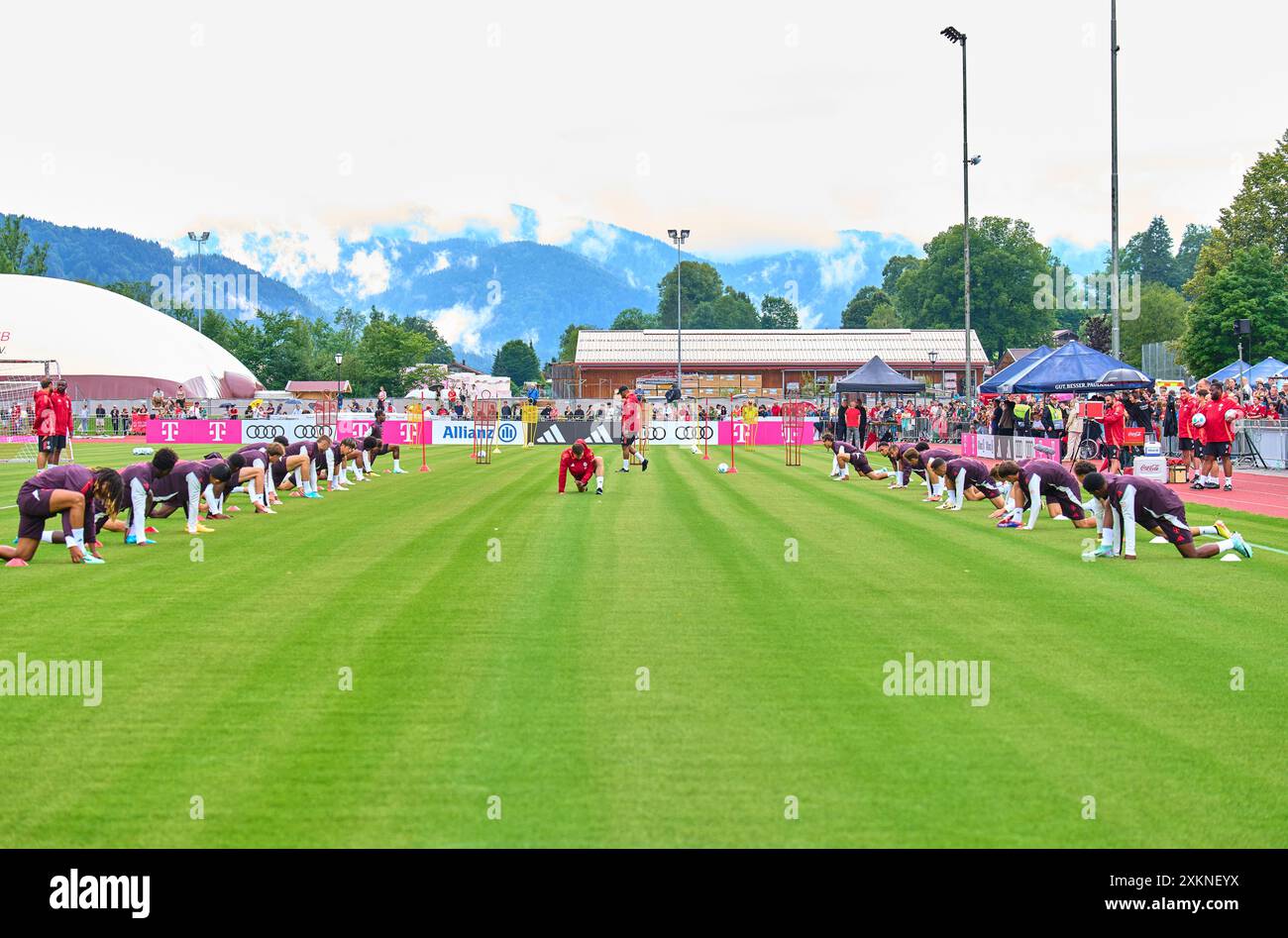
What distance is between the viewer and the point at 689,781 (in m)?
6.96

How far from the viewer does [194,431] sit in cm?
6166

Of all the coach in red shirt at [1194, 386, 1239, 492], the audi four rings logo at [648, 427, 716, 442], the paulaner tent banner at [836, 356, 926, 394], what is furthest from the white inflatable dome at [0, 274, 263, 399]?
the coach in red shirt at [1194, 386, 1239, 492]

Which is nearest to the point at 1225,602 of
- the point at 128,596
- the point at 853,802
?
the point at 853,802

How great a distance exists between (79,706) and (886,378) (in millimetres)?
47895

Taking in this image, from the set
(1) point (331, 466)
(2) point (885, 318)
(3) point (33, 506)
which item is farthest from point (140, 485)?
(2) point (885, 318)

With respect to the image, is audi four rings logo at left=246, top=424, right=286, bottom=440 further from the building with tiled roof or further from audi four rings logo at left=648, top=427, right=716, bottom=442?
the building with tiled roof

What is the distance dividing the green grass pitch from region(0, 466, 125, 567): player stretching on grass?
1.48 feet

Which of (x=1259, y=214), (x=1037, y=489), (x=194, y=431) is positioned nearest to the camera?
(x=1037, y=489)

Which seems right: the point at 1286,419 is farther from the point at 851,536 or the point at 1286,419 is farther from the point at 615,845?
the point at 615,845

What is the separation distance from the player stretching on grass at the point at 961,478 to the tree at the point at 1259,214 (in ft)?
235

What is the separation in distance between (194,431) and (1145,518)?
53587 mm

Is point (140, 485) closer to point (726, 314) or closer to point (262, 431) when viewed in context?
point (262, 431)

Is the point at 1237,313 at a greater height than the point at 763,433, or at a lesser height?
greater

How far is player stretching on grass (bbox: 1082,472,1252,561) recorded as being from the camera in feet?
52.2
